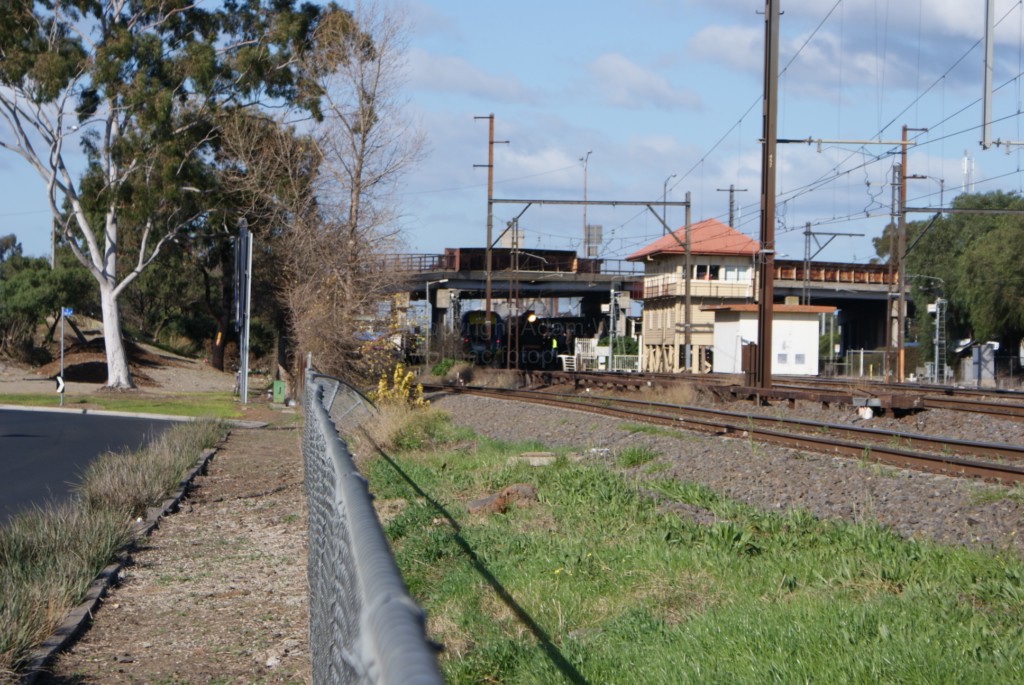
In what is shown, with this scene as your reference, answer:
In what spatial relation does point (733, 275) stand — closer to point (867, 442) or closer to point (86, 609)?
point (867, 442)

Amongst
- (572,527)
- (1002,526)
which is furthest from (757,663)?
(1002,526)

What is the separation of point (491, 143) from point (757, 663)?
4543cm

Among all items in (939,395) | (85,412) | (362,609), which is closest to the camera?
(362,609)

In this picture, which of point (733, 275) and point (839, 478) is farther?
point (733, 275)

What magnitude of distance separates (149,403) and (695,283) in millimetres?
42957

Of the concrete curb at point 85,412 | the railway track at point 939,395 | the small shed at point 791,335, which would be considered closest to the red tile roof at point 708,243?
the small shed at point 791,335

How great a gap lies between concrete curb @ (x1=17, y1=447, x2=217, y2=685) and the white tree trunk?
84.3ft

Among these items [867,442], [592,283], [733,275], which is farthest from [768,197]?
[592,283]

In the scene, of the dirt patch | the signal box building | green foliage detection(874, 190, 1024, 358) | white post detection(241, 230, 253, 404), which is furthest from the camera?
the signal box building

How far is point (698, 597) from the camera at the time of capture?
6695 mm

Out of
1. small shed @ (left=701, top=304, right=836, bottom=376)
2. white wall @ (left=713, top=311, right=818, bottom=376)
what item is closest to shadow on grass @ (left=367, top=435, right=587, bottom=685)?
small shed @ (left=701, top=304, right=836, bottom=376)

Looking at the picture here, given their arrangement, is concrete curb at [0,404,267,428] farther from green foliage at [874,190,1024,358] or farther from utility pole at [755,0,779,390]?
green foliage at [874,190,1024,358]

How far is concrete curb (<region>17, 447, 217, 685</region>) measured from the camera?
608 centimetres

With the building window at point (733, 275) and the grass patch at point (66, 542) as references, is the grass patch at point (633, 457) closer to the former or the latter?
the grass patch at point (66, 542)
